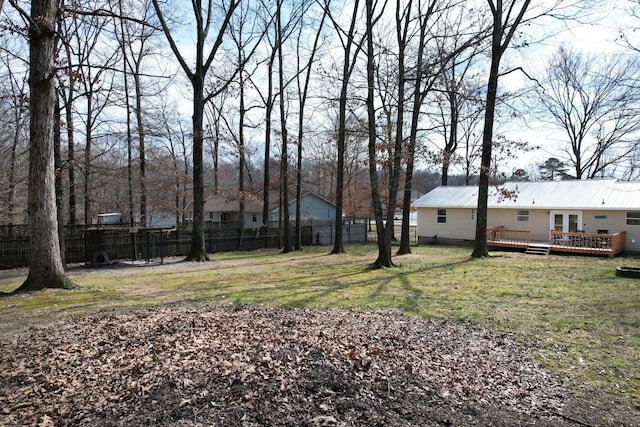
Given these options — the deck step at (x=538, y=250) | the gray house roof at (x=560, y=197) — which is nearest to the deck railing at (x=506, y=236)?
the deck step at (x=538, y=250)

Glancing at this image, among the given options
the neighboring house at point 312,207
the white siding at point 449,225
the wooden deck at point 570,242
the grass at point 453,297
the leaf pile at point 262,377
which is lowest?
the grass at point 453,297

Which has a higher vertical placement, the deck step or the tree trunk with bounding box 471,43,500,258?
the tree trunk with bounding box 471,43,500,258

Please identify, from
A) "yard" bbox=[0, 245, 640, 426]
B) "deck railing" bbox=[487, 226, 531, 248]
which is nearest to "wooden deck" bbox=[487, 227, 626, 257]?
"deck railing" bbox=[487, 226, 531, 248]

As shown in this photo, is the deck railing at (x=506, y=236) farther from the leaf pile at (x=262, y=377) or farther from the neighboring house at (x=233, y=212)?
the neighboring house at (x=233, y=212)

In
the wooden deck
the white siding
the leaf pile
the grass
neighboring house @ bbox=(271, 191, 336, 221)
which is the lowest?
the grass

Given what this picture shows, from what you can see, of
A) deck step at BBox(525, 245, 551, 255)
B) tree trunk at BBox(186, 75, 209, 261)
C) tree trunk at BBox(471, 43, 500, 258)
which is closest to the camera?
tree trunk at BBox(186, 75, 209, 261)

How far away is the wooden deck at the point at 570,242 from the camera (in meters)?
16.2

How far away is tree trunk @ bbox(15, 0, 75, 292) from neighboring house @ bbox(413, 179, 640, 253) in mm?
14081

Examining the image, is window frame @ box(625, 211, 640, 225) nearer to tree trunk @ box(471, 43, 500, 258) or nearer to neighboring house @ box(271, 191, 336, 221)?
tree trunk @ box(471, 43, 500, 258)

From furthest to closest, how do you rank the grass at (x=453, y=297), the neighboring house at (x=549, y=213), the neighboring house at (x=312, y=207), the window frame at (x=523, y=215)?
the neighboring house at (x=312, y=207) < the window frame at (x=523, y=215) < the neighboring house at (x=549, y=213) < the grass at (x=453, y=297)

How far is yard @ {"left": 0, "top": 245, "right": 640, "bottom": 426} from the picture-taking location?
10.3ft

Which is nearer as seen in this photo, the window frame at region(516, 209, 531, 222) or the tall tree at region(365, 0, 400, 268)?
the tall tree at region(365, 0, 400, 268)

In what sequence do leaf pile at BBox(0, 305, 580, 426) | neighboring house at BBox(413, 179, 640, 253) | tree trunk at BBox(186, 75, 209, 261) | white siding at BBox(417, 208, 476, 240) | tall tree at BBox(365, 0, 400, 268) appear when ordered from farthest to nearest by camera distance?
white siding at BBox(417, 208, 476, 240), neighboring house at BBox(413, 179, 640, 253), tree trunk at BBox(186, 75, 209, 261), tall tree at BBox(365, 0, 400, 268), leaf pile at BBox(0, 305, 580, 426)

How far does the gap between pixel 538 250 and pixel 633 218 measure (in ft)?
14.8
